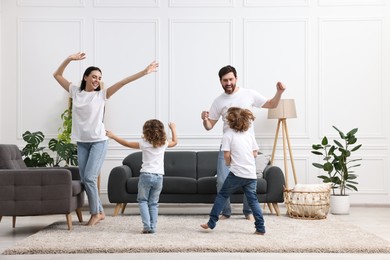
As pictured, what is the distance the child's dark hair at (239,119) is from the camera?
4.97 metres

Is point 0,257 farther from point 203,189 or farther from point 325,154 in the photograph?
point 325,154

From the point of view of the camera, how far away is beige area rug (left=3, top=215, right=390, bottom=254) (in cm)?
423

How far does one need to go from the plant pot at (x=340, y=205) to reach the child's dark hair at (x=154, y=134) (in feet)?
9.25

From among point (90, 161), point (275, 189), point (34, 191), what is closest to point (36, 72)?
point (90, 161)

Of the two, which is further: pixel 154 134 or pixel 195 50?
pixel 195 50

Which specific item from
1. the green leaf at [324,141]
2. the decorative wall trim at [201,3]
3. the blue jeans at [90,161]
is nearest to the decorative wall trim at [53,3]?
the decorative wall trim at [201,3]

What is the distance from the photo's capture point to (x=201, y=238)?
4715 millimetres

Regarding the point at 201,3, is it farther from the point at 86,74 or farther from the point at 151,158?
the point at 151,158

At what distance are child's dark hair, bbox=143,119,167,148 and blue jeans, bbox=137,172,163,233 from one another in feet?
0.90

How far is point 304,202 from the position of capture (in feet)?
20.6

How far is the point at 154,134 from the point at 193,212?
2.21 meters

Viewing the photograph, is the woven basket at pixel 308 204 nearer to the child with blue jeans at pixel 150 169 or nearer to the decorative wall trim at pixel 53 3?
the child with blue jeans at pixel 150 169

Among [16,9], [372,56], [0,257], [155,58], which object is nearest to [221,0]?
[155,58]

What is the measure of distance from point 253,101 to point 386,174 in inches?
120
